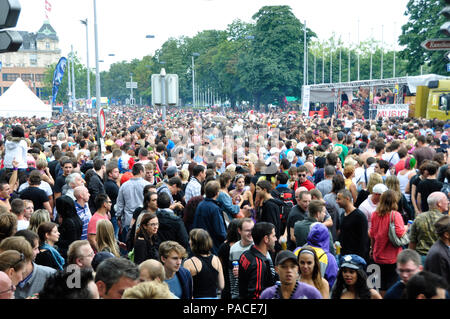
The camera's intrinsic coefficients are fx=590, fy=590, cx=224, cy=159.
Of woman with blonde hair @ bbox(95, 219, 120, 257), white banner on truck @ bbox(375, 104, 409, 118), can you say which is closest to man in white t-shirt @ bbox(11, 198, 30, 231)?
woman with blonde hair @ bbox(95, 219, 120, 257)

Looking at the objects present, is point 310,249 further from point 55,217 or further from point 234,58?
point 234,58

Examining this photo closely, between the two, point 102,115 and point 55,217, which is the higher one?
point 102,115

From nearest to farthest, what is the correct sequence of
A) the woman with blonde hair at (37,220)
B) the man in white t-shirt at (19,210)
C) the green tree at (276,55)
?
1. the woman with blonde hair at (37,220)
2. the man in white t-shirt at (19,210)
3. the green tree at (276,55)

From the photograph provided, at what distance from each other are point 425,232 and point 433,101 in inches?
861

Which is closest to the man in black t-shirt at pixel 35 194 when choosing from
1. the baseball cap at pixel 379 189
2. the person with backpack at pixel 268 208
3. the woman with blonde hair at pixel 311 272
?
the person with backpack at pixel 268 208

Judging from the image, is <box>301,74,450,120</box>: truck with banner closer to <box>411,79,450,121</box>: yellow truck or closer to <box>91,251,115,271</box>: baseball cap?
<box>411,79,450,121</box>: yellow truck

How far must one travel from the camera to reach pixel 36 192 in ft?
29.8

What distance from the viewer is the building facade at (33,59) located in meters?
153

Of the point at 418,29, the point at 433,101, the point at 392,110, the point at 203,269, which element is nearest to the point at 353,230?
the point at 203,269

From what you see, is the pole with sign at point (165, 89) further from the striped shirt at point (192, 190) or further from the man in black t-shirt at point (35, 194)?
the man in black t-shirt at point (35, 194)

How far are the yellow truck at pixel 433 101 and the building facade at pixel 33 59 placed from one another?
130 metres

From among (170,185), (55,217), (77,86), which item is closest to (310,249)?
(170,185)

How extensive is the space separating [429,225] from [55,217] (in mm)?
6115

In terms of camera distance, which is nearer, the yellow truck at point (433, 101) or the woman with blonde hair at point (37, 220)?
the woman with blonde hair at point (37, 220)
